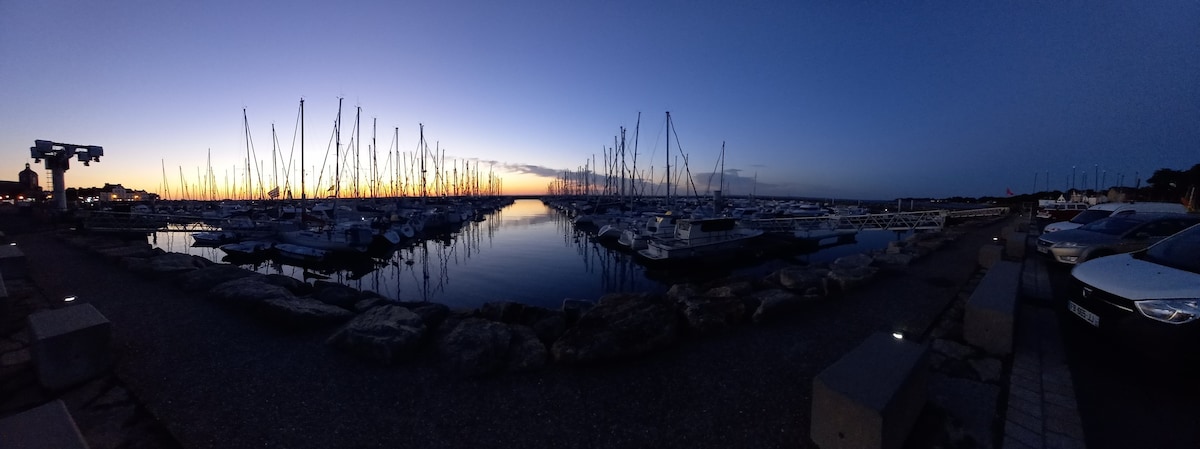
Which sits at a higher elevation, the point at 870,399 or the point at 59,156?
the point at 59,156

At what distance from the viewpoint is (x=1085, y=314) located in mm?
5438

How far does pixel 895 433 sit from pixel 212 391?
298 inches

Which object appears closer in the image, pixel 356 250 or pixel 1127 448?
pixel 1127 448

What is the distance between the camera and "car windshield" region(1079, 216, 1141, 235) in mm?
11023

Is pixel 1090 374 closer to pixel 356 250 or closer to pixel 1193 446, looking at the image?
pixel 1193 446

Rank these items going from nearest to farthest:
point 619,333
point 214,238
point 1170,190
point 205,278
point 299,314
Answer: point 619,333, point 299,314, point 205,278, point 214,238, point 1170,190

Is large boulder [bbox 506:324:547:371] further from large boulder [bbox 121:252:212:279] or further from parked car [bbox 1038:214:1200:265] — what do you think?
parked car [bbox 1038:214:1200:265]

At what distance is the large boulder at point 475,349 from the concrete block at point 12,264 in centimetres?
1144

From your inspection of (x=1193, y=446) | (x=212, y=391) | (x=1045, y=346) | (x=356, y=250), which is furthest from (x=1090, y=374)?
(x=356, y=250)

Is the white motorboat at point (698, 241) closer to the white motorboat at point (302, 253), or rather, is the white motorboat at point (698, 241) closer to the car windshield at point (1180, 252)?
the car windshield at point (1180, 252)

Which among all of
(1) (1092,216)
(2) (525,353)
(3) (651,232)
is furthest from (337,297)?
(1) (1092,216)

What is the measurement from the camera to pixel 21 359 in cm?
500

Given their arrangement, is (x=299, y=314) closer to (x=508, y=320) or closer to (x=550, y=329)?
(x=508, y=320)

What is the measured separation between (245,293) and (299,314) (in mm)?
2141
